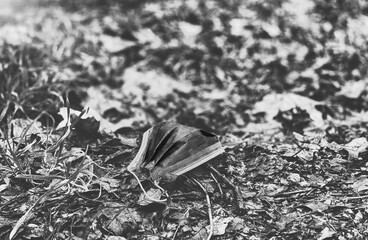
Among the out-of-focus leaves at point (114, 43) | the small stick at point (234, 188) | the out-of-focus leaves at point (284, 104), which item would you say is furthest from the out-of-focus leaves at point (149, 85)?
the small stick at point (234, 188)

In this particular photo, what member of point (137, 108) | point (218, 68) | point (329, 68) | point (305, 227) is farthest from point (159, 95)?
point (305, 227)

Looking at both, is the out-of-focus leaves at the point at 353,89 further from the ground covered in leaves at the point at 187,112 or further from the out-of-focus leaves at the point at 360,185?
the out-of-focus leaves at the point at 360,185

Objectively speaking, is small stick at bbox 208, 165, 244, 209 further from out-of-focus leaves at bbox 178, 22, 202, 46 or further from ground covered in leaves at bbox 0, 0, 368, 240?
out-of-focus leaves at bbox 178, 22, 202, 46

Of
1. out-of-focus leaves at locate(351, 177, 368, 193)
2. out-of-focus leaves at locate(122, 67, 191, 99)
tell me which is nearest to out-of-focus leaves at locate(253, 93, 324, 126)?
out-of-focus leaves at locate(122, 67, 191, 99)

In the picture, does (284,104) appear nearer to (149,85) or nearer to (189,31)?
(149,85)

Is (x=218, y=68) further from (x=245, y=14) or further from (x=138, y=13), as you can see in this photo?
(x=138, y=13)
